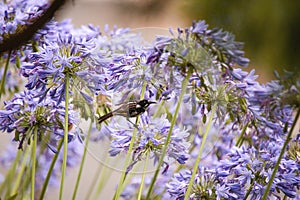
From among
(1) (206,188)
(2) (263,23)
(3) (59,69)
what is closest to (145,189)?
(1) (206,188)

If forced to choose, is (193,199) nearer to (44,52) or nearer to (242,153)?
(242,153)

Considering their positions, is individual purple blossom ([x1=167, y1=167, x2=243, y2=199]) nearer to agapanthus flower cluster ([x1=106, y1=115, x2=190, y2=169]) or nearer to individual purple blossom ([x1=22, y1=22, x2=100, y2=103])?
agapanthus flower cluster ([x1=106, y1=115, x2=190, y2=169])

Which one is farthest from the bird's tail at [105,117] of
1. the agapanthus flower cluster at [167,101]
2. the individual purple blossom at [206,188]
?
the individual purple blossom at [206,188]

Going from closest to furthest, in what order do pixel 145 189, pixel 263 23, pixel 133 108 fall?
pixel 263 23
pixel 133 108
pixel 145 189

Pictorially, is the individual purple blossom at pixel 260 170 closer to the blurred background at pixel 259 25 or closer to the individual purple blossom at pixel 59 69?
the blurred background at pixel 259 25

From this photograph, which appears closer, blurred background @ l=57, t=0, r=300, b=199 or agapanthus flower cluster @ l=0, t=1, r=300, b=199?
blurred background @ l=57, t=0, r=300, b=199

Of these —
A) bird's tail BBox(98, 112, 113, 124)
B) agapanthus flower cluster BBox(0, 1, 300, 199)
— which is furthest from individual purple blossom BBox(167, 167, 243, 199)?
bird's tail BBox(98, 112, 113, 124)

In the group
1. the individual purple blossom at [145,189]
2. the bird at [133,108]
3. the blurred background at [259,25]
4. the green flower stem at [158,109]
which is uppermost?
the blurred background at [259,25]

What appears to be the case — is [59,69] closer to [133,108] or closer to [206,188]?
[133,108]
